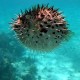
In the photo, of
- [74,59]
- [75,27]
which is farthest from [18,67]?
[75,27]

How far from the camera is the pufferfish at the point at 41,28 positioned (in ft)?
7.57

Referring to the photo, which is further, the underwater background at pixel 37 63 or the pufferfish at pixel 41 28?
the underwater background at pixel 37 63

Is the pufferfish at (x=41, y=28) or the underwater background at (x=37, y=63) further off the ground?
the underwater background at (x=37, y=63)

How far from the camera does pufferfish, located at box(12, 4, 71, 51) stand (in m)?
2.31

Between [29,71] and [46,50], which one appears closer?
[46,50]

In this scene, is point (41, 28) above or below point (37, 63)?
below

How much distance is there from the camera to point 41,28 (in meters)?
2.31

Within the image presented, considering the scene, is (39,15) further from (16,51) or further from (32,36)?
(16,51)

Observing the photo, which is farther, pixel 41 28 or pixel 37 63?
pixel 37 63

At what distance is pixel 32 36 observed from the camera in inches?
93.3

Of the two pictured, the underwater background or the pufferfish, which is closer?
the pufferfish

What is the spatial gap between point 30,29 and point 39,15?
0.54 ft

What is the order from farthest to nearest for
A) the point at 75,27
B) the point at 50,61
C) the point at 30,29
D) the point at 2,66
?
the point at 75,27 → the point at 50,61 → the point at 2,66 → the point at 30,29

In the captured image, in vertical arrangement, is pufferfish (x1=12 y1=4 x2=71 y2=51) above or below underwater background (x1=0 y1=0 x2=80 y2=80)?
below
